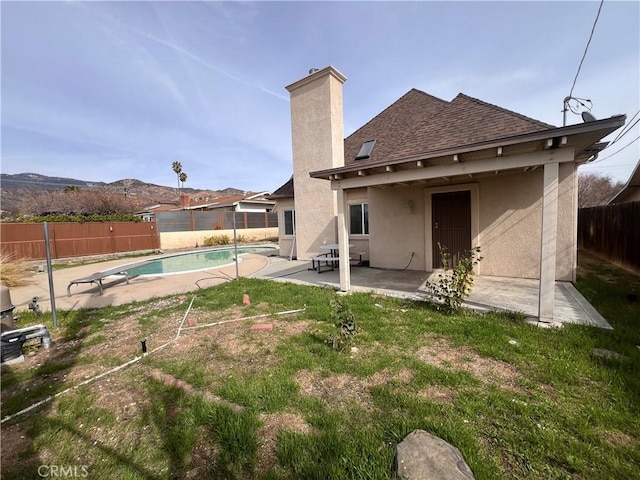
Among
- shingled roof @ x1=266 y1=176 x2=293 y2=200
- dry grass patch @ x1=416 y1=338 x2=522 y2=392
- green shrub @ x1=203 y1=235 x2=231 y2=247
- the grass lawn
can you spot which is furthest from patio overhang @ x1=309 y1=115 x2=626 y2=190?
green shrub @ x1=203 y1=235 x2=231 y2=247

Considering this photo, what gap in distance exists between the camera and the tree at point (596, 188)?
30734 millimetres

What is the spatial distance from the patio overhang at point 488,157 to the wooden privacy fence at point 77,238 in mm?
17084

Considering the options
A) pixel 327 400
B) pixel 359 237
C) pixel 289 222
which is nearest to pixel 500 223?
pixel 359 237

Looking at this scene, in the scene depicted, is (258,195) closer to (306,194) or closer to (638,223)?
(306,194)

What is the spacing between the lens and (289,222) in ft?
48.4

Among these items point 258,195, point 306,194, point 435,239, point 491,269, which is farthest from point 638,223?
point 258,195

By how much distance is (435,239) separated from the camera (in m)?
9.00

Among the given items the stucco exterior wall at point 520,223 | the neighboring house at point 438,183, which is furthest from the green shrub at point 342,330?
the stucco exterior wall at point 520,223

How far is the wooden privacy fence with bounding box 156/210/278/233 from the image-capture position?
836 inches

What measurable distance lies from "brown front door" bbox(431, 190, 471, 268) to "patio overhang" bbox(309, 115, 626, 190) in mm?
2978

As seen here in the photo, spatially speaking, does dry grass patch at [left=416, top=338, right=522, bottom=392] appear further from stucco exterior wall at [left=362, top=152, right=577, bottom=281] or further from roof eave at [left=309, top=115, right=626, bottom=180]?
stucco exterior wall at [left=362, top=152, right=577, bottom=281]

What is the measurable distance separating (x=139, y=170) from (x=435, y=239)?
48.3 m

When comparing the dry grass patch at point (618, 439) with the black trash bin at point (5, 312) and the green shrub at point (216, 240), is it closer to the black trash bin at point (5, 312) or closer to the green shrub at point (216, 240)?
the black trash bin at point (5, 312)

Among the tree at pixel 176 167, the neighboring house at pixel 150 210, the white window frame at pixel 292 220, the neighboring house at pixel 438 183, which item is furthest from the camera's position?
the tree at pixel 176 167
